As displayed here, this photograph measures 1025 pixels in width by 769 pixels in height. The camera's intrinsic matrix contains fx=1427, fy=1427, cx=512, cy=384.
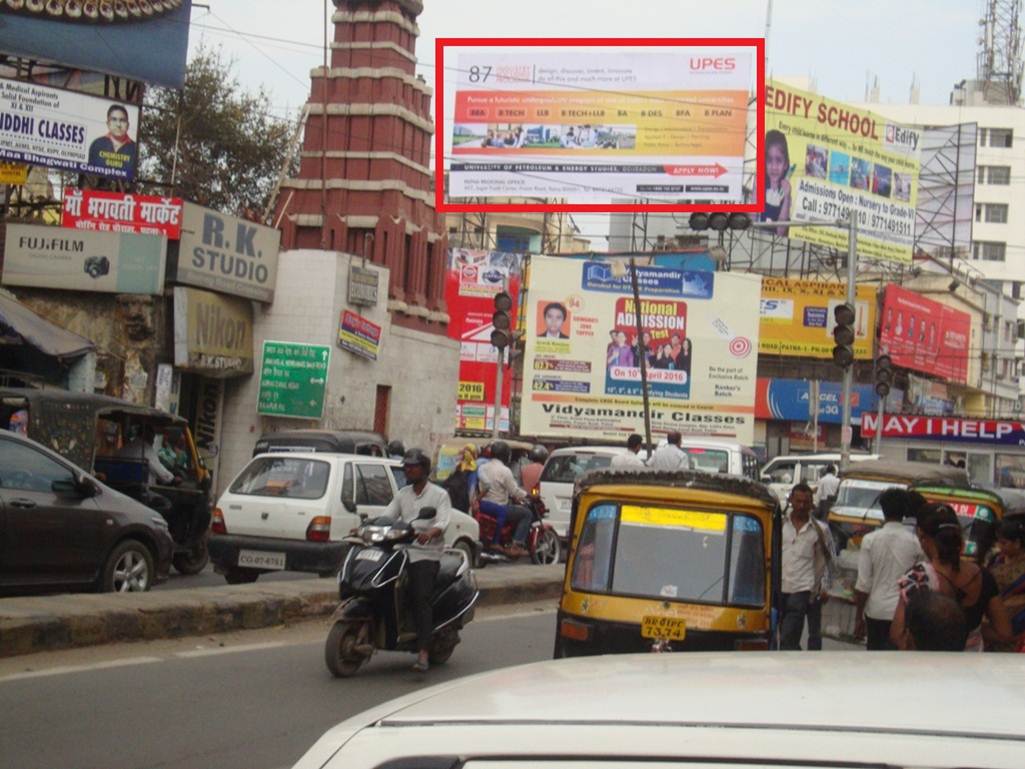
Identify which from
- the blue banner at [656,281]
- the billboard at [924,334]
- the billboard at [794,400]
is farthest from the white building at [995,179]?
the blue banner at [656,281]

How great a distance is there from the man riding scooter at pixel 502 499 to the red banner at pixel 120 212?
9.44 meters

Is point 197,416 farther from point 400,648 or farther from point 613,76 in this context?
point 400,648

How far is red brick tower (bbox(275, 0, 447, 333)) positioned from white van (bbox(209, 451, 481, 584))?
19.6 meters

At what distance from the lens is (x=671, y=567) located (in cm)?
901

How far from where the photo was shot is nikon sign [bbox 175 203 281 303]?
27.0 metres

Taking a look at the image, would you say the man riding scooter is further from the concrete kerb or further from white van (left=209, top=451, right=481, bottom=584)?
the concrete kerb

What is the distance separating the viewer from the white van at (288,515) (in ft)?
48.4

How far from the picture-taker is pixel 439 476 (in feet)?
94.9

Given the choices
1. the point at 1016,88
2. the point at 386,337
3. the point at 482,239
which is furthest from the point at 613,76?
the point at 1016,88

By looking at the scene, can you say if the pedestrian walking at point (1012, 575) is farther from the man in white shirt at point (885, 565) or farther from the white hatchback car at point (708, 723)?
the white hatchback car at point (708, 723)

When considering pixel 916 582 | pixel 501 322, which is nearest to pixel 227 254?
pixel 501 322

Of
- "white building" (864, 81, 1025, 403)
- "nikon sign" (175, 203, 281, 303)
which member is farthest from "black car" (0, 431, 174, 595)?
"white building" (864, 81, 1025, 403)

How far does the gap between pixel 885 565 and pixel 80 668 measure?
215 inches

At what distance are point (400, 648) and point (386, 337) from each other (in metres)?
24.1
